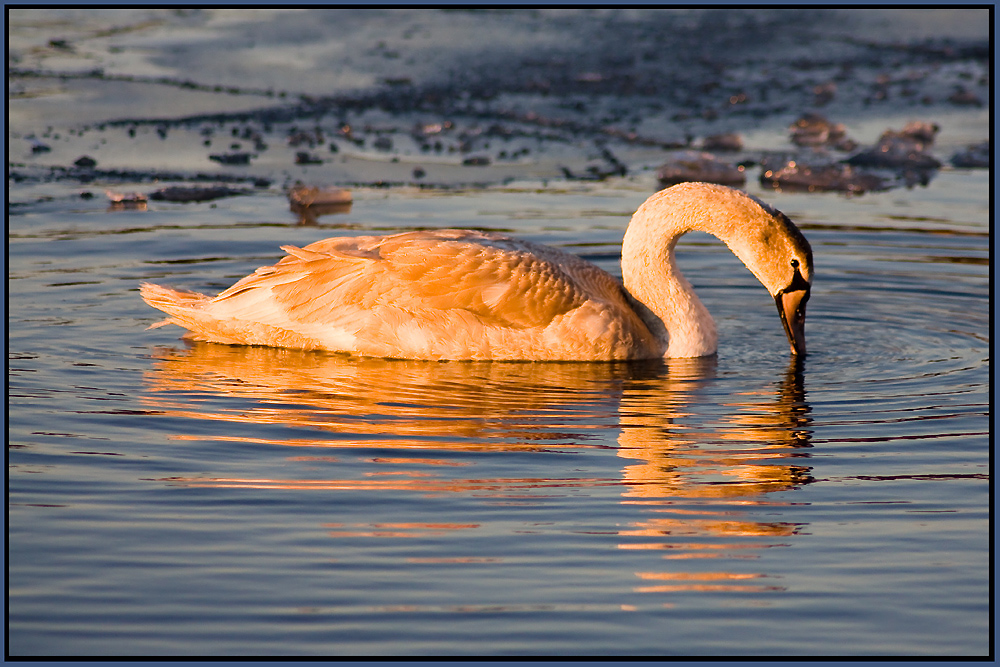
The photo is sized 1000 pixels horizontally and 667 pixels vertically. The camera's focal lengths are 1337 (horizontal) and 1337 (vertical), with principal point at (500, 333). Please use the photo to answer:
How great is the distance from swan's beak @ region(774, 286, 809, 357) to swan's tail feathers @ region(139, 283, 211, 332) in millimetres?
3769

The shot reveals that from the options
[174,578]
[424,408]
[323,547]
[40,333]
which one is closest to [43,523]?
[174,578]

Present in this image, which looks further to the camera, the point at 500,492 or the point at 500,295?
the point at 500,295

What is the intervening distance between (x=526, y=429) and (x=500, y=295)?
1.58 m

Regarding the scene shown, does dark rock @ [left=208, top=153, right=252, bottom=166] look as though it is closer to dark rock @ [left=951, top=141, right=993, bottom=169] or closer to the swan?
the swan

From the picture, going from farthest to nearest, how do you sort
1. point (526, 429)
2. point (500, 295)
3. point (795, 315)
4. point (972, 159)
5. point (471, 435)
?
point (972, 159) → point (795, 315) → point (500, 295) → point (526, 429) → point (471, 435)

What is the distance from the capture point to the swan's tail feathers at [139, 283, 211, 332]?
8812 millimetres

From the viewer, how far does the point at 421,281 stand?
328 inches

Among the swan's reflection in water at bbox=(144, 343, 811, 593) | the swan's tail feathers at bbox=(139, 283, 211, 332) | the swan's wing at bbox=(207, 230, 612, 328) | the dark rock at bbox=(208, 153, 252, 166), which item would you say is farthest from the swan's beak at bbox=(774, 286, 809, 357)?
the dark rock at bbox=(208, 153, 252, 166)

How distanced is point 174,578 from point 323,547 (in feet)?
1.95

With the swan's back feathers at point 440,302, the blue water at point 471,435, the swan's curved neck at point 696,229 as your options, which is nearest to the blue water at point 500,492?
the blue water at point 471,435

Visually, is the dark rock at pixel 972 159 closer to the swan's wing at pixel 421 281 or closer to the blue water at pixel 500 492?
the blue water at pixel 500 492

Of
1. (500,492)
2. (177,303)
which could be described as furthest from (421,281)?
(500,492)

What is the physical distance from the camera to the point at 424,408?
7.25 metres

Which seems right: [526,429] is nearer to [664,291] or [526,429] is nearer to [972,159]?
[664,291]
